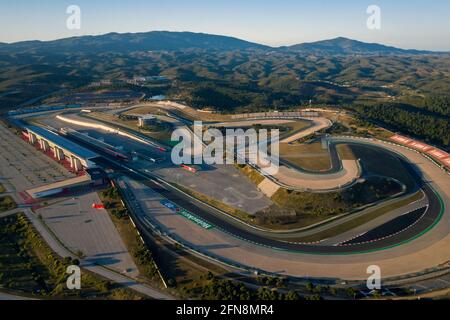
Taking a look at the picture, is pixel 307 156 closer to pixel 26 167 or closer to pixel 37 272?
pixel 37 272

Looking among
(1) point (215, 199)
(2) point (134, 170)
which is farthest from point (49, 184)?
(1) point (215, 199)

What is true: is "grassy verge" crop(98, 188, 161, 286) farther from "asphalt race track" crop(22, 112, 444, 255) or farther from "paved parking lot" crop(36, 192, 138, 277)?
"asphalt race track" crop(22, 112, 444, 255)

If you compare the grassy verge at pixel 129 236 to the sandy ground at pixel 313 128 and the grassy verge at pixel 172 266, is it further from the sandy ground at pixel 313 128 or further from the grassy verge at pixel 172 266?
the sandy ground at pixel 313 128

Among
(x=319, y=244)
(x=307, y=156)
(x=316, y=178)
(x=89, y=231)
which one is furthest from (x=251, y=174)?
(x=89, y=231)

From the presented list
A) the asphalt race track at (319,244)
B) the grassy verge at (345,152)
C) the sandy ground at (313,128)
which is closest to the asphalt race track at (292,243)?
the asphalt race track at (319,244)

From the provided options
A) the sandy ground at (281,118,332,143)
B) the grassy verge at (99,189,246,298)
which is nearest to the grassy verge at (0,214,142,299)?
the grassy verge at (99,189,246,298)
